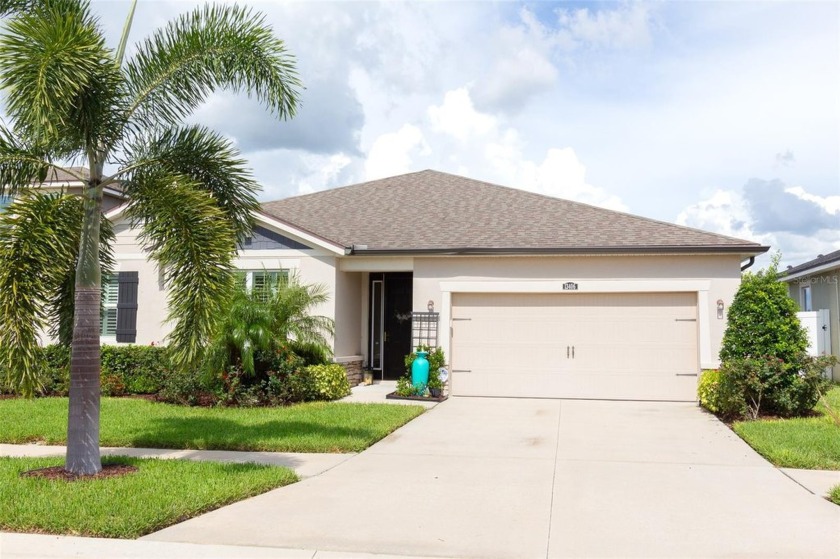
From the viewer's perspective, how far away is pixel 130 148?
8555 mm

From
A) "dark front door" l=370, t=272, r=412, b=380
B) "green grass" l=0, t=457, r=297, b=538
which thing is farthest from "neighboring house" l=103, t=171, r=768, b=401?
"green grass" l=0, t=457, r=297, b=538

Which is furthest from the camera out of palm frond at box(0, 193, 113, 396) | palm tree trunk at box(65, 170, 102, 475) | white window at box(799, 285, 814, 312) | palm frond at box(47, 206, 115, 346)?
white window at box(799, 285, 814, 312)

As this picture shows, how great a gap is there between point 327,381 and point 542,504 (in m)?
7.81

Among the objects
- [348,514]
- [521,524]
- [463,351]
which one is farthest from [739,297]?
[348,514]

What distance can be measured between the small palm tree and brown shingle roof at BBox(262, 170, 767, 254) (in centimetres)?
171

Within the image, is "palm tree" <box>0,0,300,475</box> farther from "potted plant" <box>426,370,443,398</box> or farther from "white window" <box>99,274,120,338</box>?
"white window" <box>99,274,120,338</box>

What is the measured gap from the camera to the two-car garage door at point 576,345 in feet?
48.5

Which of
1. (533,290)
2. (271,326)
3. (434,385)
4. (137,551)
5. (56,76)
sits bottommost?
(137,551)

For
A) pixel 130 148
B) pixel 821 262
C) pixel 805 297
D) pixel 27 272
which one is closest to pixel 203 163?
pixel 130 148

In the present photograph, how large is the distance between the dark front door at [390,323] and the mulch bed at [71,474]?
31.8 ft

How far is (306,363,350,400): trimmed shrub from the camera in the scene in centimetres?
1398

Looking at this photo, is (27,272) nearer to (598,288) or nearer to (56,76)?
(56,76)

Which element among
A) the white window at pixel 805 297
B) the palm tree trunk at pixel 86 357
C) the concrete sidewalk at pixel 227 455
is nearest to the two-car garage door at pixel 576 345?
the concrete sidewalk at pixel 227 455

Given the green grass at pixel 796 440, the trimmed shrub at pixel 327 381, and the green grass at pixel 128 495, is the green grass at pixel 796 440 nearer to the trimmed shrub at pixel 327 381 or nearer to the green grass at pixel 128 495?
the green grass at pixel 128 495
